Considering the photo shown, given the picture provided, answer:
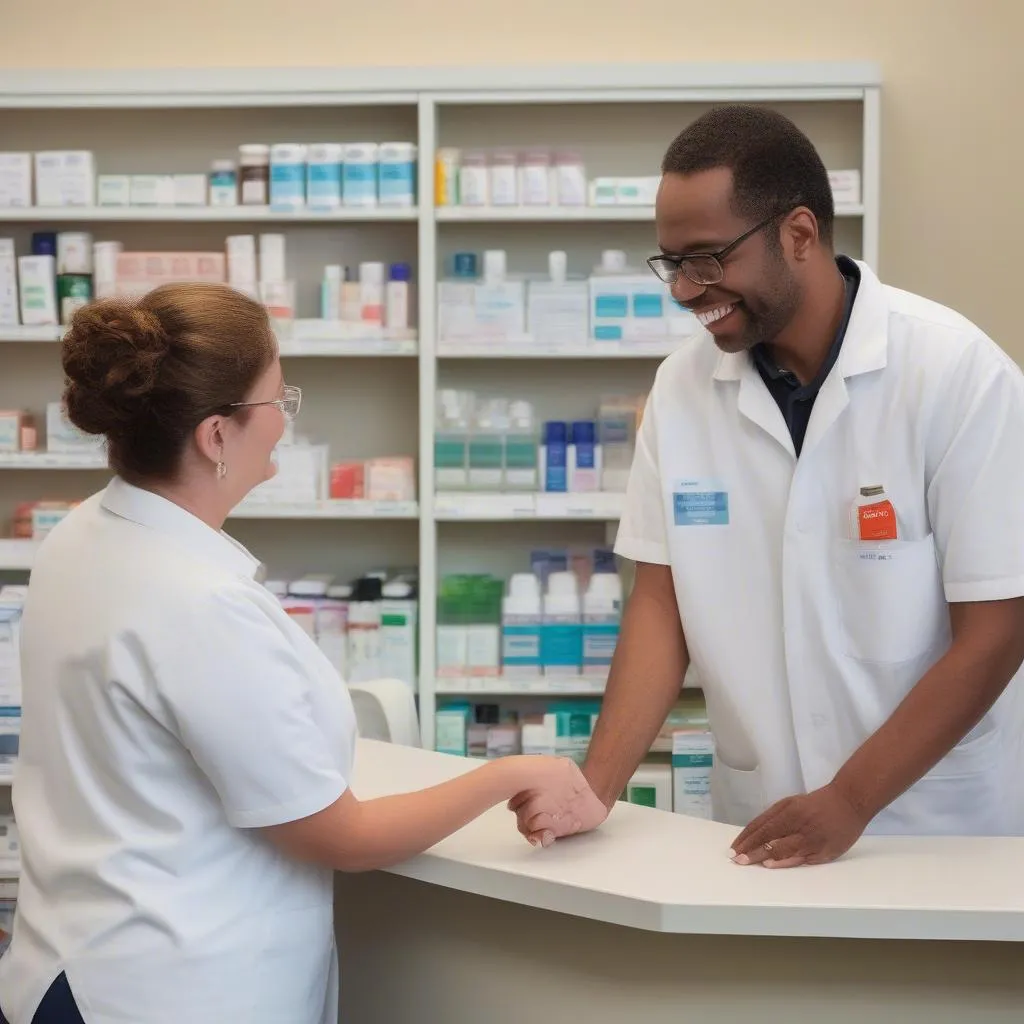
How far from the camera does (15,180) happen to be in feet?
11.2

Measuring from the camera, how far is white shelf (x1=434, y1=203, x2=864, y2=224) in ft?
10.7

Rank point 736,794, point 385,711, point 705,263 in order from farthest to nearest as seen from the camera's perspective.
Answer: point 385,711 → point 736,794 → point 705,263

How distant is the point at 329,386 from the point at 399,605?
74 centimetres

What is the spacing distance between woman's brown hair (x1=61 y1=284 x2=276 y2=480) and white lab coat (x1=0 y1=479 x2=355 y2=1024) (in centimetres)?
6

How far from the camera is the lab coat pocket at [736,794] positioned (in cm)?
182

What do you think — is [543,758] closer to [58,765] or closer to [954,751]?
[58,765]

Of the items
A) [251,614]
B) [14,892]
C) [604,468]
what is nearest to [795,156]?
[251,614]

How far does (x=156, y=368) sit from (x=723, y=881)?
0.80 meters

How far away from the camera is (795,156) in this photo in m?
1.64

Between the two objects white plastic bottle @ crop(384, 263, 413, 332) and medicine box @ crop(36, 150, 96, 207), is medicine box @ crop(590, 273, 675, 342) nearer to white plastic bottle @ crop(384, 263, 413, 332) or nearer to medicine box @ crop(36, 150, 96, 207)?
white plastic bottle @ crop(384, 263, 413, 332)

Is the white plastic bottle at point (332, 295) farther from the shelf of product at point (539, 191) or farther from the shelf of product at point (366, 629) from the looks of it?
the shelf of product at point (366, 629)

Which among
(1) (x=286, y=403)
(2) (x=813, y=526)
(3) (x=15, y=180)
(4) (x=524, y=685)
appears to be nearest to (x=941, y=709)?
(2) (x=813, y=526)

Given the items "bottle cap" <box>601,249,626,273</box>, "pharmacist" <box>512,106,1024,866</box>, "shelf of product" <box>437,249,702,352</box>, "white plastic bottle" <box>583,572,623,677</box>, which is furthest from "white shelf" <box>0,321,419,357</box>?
"pharmacist" <box>512,106,1024,866</box>

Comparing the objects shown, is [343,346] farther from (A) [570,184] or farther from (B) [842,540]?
(B) [842,540]
